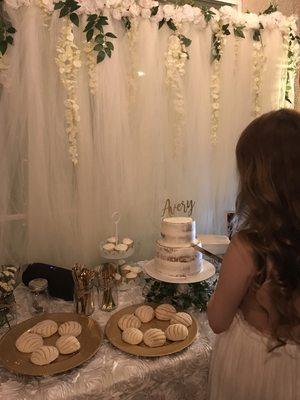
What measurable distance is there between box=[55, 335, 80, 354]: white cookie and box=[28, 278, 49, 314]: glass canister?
0.32 m

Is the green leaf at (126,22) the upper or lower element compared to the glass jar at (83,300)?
upper

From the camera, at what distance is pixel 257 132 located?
81 cm

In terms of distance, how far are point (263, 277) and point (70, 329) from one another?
2.28 ft

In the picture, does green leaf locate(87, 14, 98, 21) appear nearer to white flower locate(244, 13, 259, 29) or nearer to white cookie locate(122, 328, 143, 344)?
white flower locate(244, 13, 259, 29)

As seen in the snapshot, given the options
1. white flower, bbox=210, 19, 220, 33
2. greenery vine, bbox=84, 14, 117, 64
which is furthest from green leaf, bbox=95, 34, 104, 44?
white flower, bbox=210, 19, 220, 33

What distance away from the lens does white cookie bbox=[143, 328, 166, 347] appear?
1.11 metres

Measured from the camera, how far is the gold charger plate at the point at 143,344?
42.4 inches

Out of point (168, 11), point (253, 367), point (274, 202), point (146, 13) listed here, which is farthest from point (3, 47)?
point (253, 367)

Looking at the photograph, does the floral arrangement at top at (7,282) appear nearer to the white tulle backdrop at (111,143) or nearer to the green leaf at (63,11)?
the white tulle backdrop at (111,143)

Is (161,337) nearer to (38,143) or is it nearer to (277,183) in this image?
(277,183)

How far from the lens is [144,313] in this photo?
4.14ft

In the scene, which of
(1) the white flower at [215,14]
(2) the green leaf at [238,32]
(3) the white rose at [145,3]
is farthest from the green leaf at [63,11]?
(2) the green leaf at [238,32]

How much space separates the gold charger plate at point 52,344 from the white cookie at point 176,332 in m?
0.24

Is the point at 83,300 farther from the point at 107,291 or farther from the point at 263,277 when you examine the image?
the point at 263,277
